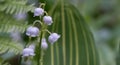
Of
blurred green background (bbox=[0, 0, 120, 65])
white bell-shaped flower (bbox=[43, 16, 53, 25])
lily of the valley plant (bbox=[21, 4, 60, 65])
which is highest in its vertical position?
blurred green background (bbox=[0, 0, 120, 65])

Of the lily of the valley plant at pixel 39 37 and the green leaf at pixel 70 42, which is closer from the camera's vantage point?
the lily of the valley plant at pixel 39 37

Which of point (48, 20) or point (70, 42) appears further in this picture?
point (70, 42)

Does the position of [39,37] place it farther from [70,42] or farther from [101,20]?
[101,20]

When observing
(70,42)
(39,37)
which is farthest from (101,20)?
(39,37)

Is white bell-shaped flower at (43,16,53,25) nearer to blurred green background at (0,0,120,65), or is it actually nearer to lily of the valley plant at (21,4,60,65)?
lily of the valley plant at (21,4,60,65)

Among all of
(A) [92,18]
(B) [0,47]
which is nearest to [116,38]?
(A) [92,18]

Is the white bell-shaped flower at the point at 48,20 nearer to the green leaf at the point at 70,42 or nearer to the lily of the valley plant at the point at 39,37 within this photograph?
the lily of the valley plant at the point at 39,37

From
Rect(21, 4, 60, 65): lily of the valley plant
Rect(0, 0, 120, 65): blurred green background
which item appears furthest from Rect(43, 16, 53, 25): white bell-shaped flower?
Rect(0, 0, 120, 65): blurred green background

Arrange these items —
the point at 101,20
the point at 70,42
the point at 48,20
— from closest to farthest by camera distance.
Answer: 1. the point at 48,20
2. the point at 70,42
3. the point at 101,20

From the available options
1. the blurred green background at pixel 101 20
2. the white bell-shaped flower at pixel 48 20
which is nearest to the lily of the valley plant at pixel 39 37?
the white bell-shaped flower at pixel 48 20

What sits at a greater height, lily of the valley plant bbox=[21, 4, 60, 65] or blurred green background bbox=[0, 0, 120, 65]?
blurred green background bbox=[0, 0, 120, 65]
